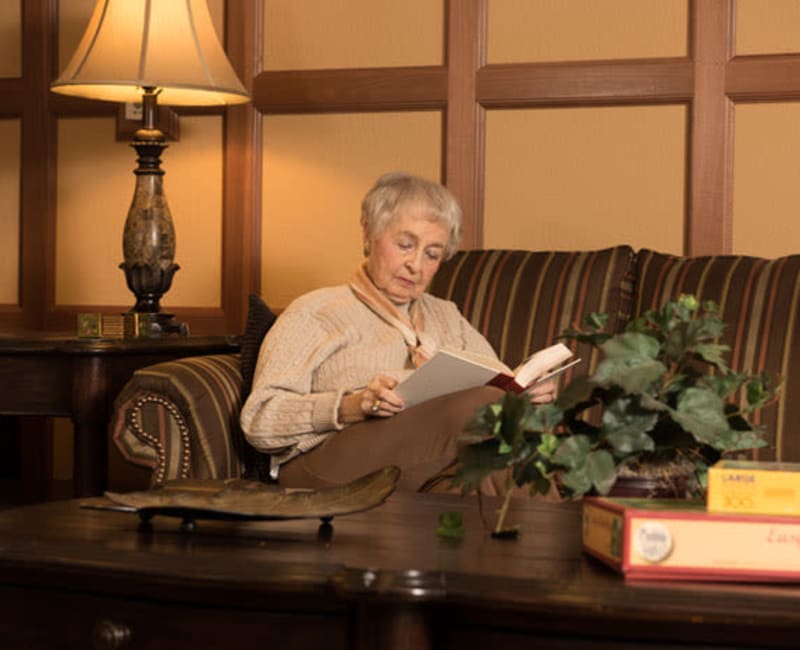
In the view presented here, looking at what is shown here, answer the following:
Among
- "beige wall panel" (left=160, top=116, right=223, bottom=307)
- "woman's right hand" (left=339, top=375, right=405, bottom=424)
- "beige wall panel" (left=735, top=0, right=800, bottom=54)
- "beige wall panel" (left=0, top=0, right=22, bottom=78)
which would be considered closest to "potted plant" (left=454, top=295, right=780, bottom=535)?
"woman's right hand" (left=339, top=375, right=405, bottom=424)

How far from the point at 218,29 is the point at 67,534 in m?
2.27

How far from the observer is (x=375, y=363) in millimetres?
2762

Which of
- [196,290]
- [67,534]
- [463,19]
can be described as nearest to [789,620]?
[67,534]

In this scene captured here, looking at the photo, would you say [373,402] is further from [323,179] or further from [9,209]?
[9,209]

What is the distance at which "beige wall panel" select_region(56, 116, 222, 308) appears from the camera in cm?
373

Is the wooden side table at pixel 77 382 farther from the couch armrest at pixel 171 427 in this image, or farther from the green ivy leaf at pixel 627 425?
the green ivy leaf at pixel 627 425

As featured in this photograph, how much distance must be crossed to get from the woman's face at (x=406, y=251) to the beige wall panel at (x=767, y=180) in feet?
2.79

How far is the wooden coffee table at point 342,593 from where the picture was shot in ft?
4.48

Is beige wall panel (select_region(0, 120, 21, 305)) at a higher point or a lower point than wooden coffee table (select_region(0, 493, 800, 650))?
higher

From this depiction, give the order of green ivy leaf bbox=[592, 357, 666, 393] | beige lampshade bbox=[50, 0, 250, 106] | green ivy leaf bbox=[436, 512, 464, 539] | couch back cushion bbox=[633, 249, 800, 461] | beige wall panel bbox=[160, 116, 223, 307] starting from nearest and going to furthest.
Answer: green ivy leaf bbox=[592, 357, 666, 393] < green ivy leaf bbox=[436, 512, 464, 539] < couch back cushion bbox=[633, 249, 800, 461] < beige lampshade bbox=[50, 0, 250, 106] < beige wall panel bbox=[160, 116, 223, 307]

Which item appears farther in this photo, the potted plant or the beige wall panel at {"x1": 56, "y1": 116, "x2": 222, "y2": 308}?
the beige wall panel at {"x1": 56, "y1": 116, "x2": 222, "y2": 308}

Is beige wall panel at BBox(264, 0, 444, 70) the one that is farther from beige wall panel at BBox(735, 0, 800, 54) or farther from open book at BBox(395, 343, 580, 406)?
open book at BBox(395, 343, 580, 406)

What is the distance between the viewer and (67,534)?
1691 mm

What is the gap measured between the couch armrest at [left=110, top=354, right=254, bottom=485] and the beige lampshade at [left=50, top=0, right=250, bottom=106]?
33.8 inches
